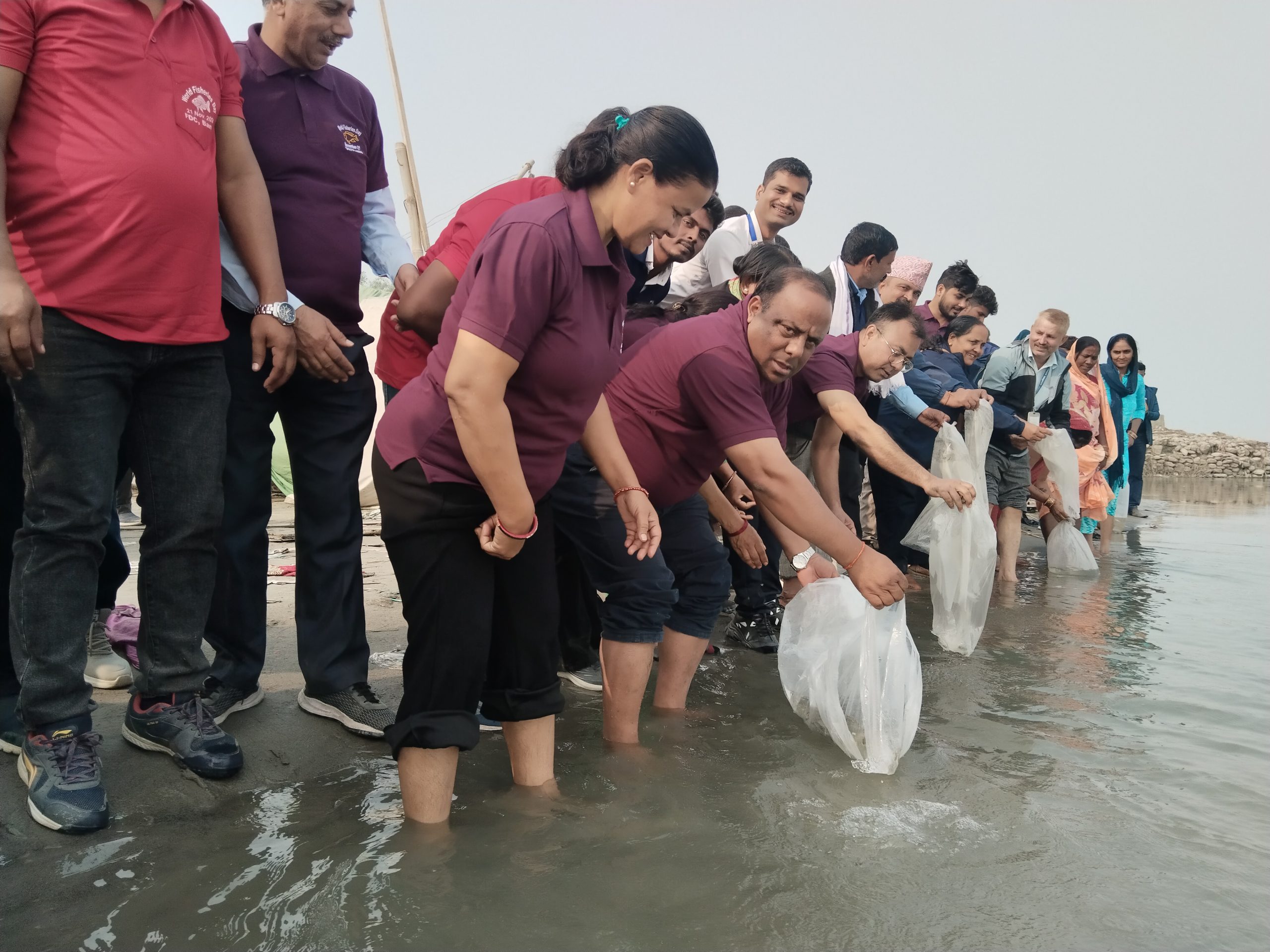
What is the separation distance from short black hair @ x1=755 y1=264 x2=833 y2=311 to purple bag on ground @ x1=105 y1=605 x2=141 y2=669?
202 cm

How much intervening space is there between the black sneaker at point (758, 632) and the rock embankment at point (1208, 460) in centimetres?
2071

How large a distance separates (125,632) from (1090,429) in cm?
728

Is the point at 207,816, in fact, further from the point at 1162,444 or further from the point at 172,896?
the point at 1162,444

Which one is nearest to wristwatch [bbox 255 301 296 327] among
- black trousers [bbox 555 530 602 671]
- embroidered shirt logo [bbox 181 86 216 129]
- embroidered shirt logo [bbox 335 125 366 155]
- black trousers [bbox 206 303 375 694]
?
black trousers [bbox 206 303 375 694]

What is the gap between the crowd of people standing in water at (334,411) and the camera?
2066 mm

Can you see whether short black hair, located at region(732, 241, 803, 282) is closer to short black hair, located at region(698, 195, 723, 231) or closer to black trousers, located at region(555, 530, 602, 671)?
short black hair, located at region(698, 195, 723, 231)

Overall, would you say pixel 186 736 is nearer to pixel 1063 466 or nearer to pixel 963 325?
pixel 963 325

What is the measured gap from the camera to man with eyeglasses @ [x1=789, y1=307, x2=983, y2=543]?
396 cm

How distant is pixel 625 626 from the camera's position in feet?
9.29

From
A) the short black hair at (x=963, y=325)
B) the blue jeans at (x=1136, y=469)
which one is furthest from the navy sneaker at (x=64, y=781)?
the blue jeans at (x=1136, y=469)

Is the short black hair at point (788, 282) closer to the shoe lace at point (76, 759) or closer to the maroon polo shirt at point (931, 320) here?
the shoe lace at point (76, 759)

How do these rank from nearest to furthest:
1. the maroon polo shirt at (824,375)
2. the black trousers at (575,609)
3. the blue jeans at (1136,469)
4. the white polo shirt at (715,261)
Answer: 1. the black trousers at (575,609)
2. the maroon polo shirt at (824,375)
3. the white polo shirt at (715,261)
4. the blue jeans at (1136,469)

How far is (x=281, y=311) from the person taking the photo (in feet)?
8.63

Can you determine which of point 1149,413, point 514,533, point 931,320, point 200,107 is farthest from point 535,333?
point 1149,413
